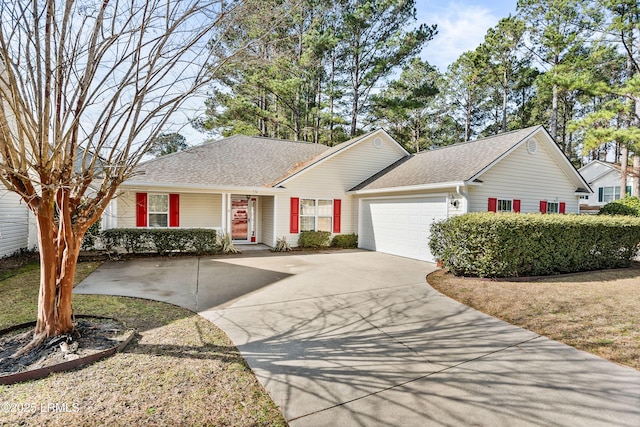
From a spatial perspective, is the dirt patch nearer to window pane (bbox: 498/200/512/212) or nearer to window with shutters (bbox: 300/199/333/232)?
window with shutters (bbox: 300/199/333/232)

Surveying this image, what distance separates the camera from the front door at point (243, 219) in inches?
566

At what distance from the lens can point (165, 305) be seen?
5332 mm

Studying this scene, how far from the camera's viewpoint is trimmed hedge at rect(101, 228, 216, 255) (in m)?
10.3

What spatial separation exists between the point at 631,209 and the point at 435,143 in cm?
1911

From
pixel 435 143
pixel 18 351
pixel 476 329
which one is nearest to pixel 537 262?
pixel 476 329

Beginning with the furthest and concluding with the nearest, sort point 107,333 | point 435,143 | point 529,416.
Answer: point 435,143
point 107,333
point 529,416

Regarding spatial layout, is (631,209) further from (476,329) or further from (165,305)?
(165,305)

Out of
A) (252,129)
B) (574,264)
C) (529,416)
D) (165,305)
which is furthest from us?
(252,129)

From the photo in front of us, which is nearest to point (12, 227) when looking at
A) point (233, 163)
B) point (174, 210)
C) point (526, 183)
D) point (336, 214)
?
point (174, 210)

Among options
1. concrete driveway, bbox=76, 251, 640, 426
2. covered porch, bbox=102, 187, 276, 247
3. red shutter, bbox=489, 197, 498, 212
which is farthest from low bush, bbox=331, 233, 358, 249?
concrete driveway, bbox=76, 251, 640, 426

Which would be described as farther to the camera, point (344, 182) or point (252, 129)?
point (252, 129)

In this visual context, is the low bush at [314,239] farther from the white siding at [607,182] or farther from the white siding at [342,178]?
the white siding at [607,182]

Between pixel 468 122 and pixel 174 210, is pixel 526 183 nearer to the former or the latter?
pixel 174 210

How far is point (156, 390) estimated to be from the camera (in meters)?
2.81
